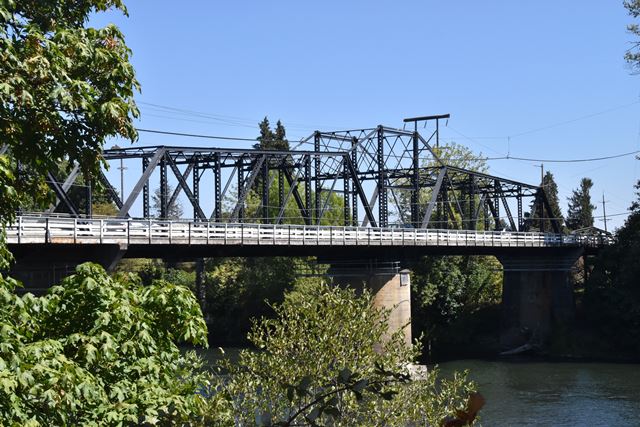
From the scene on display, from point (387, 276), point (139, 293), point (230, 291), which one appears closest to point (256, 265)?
point (230, 291)

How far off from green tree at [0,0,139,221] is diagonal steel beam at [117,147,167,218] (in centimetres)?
2442

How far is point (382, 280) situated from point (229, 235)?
1468 cm

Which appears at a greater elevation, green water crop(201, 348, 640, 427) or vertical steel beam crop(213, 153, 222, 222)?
vertical steel beam crop(213, 153, 222, 222)

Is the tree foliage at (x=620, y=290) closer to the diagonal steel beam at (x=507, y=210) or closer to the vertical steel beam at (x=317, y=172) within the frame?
the diagonal steel beam at (x=507, y=210)

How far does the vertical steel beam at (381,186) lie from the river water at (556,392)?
1204 cm

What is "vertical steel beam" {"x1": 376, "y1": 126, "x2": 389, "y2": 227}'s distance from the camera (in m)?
63.9

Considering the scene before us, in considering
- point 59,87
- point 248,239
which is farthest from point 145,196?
point 59,87

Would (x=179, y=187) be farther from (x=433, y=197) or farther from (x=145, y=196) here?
(x=433, y=197)

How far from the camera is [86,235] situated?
32688mm

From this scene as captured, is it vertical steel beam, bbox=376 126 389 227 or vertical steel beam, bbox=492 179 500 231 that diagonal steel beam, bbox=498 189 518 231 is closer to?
vertical steel beam, bbox=492 179 500 231

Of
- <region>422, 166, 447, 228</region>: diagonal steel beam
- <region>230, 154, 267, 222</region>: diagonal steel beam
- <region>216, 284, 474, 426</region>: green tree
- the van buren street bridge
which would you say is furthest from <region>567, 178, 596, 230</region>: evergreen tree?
<region>216, 284, 474, 426</region>: green tree

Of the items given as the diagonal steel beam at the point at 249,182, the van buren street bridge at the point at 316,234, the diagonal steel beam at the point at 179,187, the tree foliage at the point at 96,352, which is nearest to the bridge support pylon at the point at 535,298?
the van buren street bridge at the point at 316,234

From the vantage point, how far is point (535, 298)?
6825cm

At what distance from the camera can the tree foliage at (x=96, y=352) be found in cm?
1066
